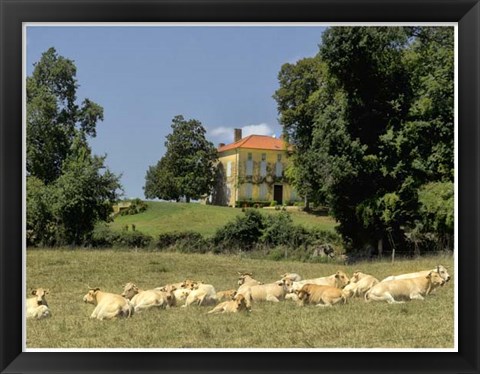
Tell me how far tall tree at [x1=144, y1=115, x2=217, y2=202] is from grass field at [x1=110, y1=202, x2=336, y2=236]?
9cm

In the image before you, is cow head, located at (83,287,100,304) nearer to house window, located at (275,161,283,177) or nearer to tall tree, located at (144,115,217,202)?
tall tree, located at (144,115,217,202)

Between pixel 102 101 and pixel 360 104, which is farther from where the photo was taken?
pixel 360 104

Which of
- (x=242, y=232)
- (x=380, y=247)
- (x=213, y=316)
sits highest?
(x=242, y=232)

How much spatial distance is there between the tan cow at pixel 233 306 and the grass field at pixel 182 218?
1.84 feet

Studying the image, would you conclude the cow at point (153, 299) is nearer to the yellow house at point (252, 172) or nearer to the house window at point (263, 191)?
the yellow house at point (252, 172)

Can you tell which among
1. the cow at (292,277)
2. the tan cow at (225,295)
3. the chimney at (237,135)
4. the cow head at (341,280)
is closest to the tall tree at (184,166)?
the chimney at (237,135)

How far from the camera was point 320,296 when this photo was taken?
178 inches

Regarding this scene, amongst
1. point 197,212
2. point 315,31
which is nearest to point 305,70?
point 315,31

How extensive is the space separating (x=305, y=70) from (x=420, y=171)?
4.06 ft

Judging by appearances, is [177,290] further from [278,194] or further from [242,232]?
[278,194]

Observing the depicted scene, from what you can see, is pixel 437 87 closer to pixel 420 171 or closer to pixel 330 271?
pixel 420 171

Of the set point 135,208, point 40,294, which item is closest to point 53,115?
point 135,208

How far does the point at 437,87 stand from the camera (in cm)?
442
